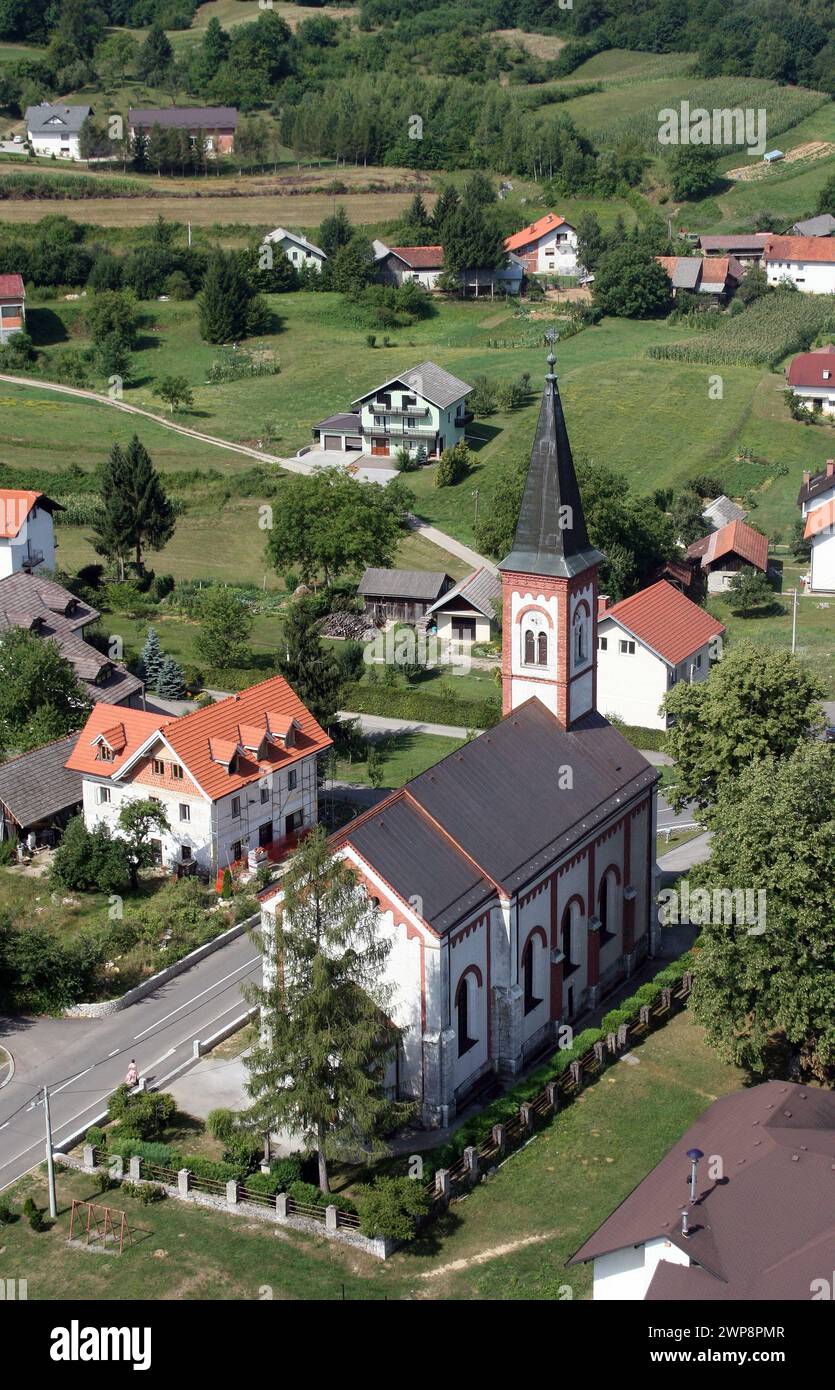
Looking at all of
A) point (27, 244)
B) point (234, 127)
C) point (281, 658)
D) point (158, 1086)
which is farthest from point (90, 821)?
point (234, 127)

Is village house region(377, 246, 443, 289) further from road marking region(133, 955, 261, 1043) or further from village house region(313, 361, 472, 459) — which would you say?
road marking region(133, 955, 261, 1043)

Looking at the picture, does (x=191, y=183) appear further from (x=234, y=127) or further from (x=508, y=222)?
(x=508, y=222)

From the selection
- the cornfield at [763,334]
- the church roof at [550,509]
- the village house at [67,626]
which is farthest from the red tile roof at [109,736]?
the cornfield at [763,334]

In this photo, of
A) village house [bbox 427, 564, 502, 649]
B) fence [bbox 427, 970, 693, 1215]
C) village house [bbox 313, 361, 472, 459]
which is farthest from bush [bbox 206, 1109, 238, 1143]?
village house [bbox 313, 361, 472, 459]

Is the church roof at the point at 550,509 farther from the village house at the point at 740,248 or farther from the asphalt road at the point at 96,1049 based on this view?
the village house at the point at 740,248

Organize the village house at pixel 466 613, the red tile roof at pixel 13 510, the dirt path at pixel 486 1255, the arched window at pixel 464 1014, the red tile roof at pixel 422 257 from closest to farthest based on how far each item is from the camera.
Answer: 1. the dirt path at pixel 486 1255
2. the arched window at pixel 464 1014
3. the village house at pixel 466 613
4. the red tile roof at pixel 13 510
5. the red tile roof at pixel 422 257

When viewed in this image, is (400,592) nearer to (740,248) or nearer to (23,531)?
(23,531)

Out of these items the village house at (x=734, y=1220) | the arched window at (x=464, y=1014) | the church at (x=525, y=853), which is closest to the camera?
the village house at (x=734, y=1220)
